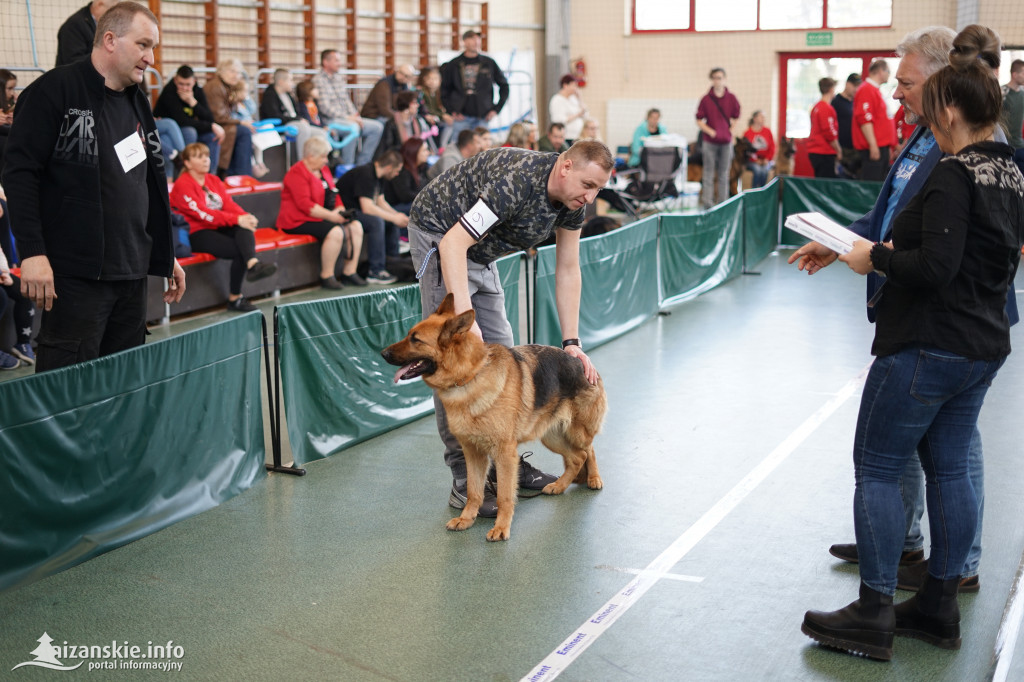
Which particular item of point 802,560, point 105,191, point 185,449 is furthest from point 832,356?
point 105,191

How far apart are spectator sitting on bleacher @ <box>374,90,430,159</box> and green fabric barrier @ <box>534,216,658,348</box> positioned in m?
4.83

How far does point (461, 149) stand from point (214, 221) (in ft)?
10.2

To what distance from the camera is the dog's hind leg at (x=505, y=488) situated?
4145 millimetres

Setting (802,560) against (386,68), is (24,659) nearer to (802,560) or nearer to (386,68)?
(802,560)

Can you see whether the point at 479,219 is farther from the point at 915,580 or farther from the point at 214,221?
the point at 214,221

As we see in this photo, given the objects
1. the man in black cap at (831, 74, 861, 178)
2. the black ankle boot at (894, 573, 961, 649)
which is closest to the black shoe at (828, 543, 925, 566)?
the black ankle boot at (894, 573, 961, 649)

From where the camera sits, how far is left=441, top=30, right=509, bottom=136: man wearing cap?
13477 millimetres

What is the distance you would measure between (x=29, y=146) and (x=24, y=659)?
1.77 metres

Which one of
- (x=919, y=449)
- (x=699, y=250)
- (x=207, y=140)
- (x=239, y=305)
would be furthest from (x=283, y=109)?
(x=919, y=449)

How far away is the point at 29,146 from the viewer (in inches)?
143

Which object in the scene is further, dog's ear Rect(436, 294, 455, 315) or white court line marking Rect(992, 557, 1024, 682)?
dog's ear Rect(436, 294, 455, 315)

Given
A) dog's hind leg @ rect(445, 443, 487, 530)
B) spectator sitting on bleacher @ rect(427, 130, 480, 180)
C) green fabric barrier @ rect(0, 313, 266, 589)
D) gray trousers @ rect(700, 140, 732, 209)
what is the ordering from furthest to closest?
gray trousers @ rect(700, 140, 732, 209) → spectator sitting on bleacher @ rect(427, 130, 480, 180) → dog's hind leg @ rect(445, 443, 487, 530) → green fabric barrier @ rect(0, 313, 266, 589)

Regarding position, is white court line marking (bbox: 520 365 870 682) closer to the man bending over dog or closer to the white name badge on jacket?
the man bending over dog

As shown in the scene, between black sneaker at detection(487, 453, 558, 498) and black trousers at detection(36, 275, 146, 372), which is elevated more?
black trousers at detection(36, 275, 146, 372)
